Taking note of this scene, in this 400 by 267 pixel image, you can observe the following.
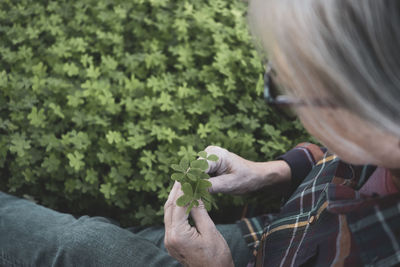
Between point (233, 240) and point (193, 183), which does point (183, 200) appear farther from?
point (233, 240)

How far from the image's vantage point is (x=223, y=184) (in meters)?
1.53

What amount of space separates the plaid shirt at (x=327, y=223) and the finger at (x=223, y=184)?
0.73 ft

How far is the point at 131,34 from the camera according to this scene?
2441 millimetres

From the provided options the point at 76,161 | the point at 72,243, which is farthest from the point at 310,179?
the point at 76,161

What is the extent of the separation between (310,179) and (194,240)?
0.53 metres

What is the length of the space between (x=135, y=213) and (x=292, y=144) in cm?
91

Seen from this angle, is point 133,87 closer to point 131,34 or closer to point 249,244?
point 131,34

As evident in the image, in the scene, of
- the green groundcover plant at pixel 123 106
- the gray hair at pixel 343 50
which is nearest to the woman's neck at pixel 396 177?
the gray hair at pixel 343 50

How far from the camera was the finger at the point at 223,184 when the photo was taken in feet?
4.91

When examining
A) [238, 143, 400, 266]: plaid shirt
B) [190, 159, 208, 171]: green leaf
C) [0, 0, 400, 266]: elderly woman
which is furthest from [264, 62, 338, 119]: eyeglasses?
[190, 159, 208, 171]: green leaf

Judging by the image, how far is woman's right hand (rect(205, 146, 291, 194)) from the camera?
1521mm

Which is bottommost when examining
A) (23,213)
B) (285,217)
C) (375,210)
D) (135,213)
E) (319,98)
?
(135,213)

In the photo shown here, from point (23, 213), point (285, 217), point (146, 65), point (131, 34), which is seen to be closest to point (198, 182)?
point (285, 217)

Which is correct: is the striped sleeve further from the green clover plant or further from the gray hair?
the gray hair
